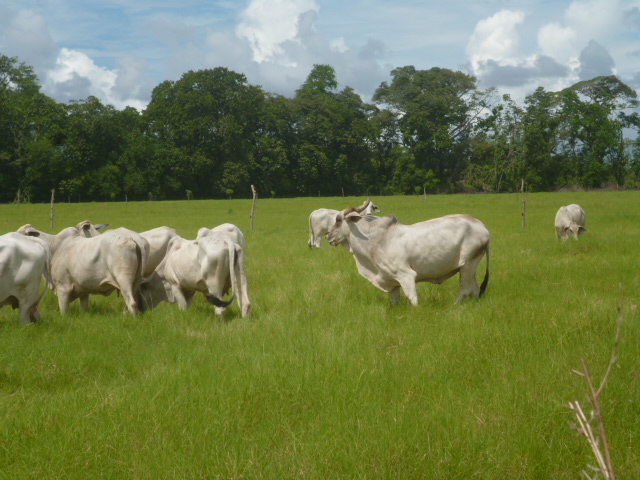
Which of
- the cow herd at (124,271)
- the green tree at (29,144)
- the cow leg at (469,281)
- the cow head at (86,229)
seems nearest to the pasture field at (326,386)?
the cow leg at (469,281)

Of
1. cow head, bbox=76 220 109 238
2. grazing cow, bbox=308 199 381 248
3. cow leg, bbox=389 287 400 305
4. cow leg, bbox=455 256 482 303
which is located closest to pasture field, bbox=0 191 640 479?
cow leg, bbox=389 287 400 305

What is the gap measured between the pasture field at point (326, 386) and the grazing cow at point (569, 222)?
22.1 feet

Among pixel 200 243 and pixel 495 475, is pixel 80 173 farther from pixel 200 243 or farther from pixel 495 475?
pixel 495 475

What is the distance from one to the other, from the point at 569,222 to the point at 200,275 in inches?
491

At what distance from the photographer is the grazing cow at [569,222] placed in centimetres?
1697

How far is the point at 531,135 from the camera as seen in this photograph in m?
57.0

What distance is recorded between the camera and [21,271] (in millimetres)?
7508

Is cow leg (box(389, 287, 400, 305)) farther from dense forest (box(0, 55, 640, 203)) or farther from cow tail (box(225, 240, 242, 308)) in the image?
dense forest (box(0, 55, 640, 203))

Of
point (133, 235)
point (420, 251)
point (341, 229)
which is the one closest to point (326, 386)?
point (420, 251)

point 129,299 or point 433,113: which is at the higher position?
point 433,113

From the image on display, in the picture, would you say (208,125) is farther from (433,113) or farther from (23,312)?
(23,312)

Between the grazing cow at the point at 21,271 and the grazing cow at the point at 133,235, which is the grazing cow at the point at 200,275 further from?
the grazing cow at the point at 21,271

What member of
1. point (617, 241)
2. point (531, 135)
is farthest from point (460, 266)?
point (531, 135)

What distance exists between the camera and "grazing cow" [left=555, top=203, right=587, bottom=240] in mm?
16969
